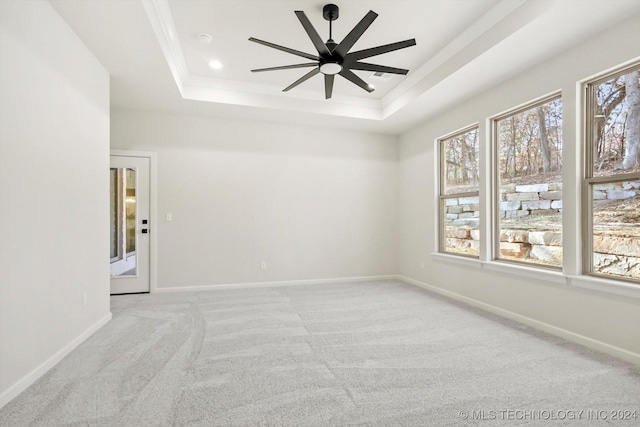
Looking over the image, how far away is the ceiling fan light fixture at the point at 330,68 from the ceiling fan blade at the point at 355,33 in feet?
0.45

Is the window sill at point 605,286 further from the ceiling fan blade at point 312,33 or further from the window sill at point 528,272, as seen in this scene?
the ceiling fan blade at point 312,33

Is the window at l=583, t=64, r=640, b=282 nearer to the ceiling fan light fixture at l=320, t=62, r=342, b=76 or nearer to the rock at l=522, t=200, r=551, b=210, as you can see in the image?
the rock at l=522, t=200, r=551, b=210

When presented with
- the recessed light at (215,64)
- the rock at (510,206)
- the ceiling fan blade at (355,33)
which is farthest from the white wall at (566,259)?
the recessed light at (215,64)

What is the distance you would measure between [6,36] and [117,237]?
2.98 metres

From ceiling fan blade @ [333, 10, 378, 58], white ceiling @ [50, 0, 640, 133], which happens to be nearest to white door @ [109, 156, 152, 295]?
white ceiling @ [50, 0, 640, 133]

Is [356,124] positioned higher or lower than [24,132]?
higher

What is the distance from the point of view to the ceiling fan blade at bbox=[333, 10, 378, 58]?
2211 millimetres

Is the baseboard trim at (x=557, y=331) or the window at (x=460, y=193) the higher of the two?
the window at (x=460, y=193)

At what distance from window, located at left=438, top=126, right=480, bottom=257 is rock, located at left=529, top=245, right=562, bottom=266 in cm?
80

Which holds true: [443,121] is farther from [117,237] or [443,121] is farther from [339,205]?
[117,237]

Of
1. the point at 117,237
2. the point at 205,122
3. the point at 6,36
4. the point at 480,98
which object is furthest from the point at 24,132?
the point at 480,98

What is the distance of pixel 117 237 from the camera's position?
4422 mm

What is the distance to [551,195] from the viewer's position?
3234mm

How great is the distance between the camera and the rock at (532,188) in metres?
3.31
